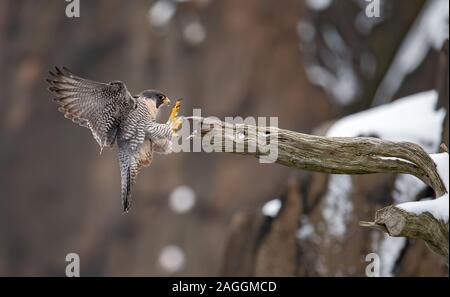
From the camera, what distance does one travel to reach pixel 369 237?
763 centimetres

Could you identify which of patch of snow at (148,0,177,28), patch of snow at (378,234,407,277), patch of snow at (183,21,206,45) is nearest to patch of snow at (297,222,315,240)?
patch of snow at (378,234,407,277)

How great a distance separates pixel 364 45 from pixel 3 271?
682 centimetres

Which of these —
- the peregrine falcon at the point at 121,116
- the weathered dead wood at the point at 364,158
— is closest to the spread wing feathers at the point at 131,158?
the peregrine falcon at the point at 121,116

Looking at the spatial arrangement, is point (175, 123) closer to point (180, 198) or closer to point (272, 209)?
point (272, 209)

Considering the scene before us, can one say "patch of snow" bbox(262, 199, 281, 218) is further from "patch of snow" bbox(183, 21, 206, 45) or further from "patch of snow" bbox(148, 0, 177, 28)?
"patch of snow" bbox(148, 0, 177, 28)

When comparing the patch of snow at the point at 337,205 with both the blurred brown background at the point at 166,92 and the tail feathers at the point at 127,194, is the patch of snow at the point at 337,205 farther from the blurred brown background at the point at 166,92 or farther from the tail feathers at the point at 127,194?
the blurred brown background at the point at 166,92

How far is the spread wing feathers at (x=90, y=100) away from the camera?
17.5 feet

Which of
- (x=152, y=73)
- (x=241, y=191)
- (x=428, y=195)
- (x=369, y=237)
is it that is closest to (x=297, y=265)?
(x=369, y=237)

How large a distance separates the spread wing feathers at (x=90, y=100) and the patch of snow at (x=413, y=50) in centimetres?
618

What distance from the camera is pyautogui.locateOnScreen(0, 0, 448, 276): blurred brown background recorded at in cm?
1251

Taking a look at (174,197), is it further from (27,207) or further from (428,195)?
(428,195)

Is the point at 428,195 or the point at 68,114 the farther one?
the point at 428,195

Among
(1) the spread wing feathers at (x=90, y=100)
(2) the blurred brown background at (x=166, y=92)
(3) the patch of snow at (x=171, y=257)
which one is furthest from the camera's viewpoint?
(3) the patch of snow at (x=171, y=257)

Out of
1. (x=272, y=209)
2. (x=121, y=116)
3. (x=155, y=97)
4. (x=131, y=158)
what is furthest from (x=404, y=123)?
(x=121, y=116)
